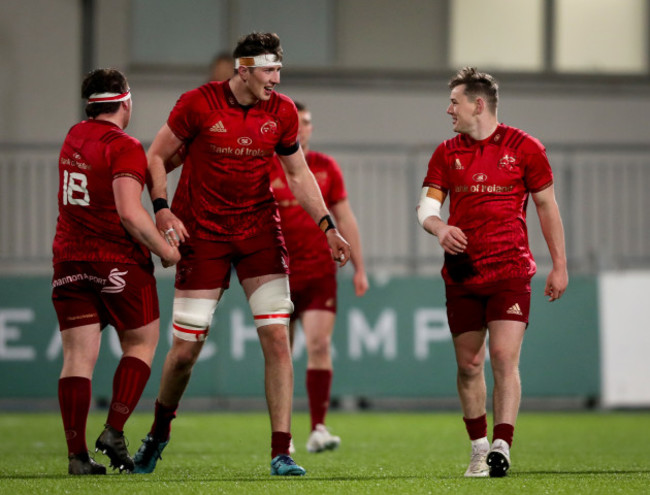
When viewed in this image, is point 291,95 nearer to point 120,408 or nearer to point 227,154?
point 227,154

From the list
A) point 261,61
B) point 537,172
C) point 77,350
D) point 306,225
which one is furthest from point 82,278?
point 306,225

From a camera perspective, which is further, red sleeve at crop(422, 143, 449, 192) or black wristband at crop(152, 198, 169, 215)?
red sleeve at crop(422, 143, 449, 192)

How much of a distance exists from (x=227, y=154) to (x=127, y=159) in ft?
1.86

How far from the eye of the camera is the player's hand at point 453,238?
6.55 metres

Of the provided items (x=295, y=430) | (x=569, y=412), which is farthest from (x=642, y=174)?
(x=295, y=430)

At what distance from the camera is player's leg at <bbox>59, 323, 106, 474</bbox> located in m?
6.45

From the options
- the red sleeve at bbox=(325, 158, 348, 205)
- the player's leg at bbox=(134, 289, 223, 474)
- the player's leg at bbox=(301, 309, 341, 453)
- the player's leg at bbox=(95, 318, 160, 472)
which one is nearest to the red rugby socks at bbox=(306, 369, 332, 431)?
the player's leg at bbox=(301, 309, 341, 453)

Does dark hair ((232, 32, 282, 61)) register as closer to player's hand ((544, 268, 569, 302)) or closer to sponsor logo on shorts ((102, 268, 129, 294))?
sponsor logo on shorts ((102, 268, 129, 294))

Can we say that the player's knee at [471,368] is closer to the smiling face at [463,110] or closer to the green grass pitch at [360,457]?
the green grass pitch at [360,457]

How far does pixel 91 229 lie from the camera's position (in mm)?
6547

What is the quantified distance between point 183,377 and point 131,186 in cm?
119

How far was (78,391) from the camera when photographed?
6.46 m

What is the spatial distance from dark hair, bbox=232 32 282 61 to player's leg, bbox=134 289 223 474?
4.24 feet

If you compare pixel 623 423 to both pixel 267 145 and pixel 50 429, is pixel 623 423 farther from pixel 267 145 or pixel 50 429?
pixel 267 145
